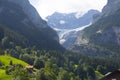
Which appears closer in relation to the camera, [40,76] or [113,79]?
[113,79]

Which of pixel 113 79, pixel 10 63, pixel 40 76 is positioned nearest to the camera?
pixel 113 79

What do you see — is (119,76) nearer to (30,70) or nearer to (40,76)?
(40,76)

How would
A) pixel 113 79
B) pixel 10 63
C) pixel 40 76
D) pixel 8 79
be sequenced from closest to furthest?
1. pixel 113 79
2. pixel 40 76
3. pixel 8 79
4. pixel 10 63

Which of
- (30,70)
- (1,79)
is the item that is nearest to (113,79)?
(1,79)

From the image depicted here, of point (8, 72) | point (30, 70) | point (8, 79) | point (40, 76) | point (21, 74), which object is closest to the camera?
point (21, 74)

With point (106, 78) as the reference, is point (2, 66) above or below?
above

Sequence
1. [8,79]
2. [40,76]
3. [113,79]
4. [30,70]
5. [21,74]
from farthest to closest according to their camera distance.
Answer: [30,70] → [8,79] → [40,76] → [21,74] → [113,79]

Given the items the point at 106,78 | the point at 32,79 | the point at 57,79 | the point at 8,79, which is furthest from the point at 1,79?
the point at 106,78

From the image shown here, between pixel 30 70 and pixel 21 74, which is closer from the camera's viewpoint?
pixel 21 74

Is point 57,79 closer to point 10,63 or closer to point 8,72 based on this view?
point 8,72
